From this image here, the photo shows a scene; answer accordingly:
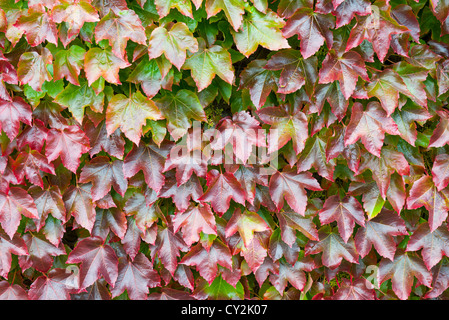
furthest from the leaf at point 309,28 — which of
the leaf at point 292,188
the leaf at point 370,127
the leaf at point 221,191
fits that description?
the leaf at point 221,191

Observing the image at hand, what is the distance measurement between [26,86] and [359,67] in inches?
69.8

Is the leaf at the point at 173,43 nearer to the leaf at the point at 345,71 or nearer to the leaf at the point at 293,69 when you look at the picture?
the leaf at the point at 293,69

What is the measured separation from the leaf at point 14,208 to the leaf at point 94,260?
1.03ft

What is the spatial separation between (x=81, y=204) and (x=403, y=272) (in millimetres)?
1955

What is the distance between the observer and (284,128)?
180cm

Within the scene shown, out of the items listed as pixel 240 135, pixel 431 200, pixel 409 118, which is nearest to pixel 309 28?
pixel 240 135

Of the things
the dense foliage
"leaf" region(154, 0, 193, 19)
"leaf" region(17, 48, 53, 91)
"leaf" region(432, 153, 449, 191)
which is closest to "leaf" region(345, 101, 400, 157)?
the dense foliage

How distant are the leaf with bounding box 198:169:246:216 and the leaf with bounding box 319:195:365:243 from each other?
0.51 meters

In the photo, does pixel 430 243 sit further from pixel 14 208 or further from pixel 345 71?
pixel 14 208

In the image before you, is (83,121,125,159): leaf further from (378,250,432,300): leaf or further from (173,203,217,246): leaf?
(378,250,432,300): leaf

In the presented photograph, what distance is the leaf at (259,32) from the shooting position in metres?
1.67

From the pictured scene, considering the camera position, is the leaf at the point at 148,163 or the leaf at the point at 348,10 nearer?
the leaf at the point at 348,10
